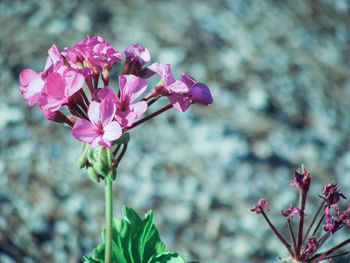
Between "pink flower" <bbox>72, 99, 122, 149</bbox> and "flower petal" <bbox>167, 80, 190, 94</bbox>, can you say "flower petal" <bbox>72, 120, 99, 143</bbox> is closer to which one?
"pink flower" <bbox>72, 99, 122, 149</bbox>

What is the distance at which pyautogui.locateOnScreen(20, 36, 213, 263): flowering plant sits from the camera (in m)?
0.53

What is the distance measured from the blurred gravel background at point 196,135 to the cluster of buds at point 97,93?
988mm

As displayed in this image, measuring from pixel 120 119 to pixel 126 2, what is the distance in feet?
6.43

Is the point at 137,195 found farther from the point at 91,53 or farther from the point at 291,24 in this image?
the point at 291,24

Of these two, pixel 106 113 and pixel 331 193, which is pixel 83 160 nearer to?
pixel 106 113

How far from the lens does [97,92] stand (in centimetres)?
54

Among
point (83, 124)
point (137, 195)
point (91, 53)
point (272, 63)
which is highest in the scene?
point (272, 63)

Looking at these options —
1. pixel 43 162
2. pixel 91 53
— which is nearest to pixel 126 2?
pixel 43 162

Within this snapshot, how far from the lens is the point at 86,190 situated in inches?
65.0

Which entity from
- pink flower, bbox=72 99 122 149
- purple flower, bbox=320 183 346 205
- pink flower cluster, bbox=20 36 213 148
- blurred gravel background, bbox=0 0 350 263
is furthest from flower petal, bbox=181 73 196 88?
blurred gravel background, bbox=0 0 350 263

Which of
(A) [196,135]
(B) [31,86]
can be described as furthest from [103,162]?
(A) [196,135]

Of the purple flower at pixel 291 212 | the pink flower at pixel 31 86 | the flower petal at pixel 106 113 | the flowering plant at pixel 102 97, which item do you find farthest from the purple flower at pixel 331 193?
the pink flower at pixel 31 86

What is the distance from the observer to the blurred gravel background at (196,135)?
→ 5.18ft

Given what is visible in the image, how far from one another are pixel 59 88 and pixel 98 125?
7 centimetres
